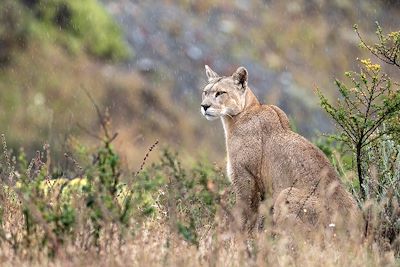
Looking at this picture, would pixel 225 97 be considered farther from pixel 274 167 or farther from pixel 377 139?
pixel 377 139

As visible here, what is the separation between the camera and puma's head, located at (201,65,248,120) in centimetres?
1005

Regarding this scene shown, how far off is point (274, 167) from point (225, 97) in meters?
1.14

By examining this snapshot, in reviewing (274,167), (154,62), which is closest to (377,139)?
(274,167)

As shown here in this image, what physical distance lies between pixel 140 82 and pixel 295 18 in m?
5.97

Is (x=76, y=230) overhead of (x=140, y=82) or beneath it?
beneath

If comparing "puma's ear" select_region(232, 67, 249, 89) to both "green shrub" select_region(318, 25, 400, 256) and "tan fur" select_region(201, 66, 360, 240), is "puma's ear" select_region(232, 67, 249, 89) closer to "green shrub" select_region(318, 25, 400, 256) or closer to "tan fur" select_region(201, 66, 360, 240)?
"tan fur" select_region(201, 66, 360, 240)

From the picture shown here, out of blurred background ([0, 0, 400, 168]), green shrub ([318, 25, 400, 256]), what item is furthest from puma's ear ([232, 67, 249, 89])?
blurred background ([0, 0, 400, 168])

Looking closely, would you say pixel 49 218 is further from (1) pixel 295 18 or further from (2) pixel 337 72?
(1) pixel 295 18

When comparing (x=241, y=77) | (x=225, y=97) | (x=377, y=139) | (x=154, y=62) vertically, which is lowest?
(x=377, y=139)

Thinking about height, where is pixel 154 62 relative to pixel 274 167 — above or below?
above

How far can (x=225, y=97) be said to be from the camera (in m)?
10.1

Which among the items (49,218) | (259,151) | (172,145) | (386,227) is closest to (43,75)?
(172,145)

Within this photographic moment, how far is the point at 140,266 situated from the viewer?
6445 mm

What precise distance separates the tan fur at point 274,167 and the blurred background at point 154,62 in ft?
19.4
